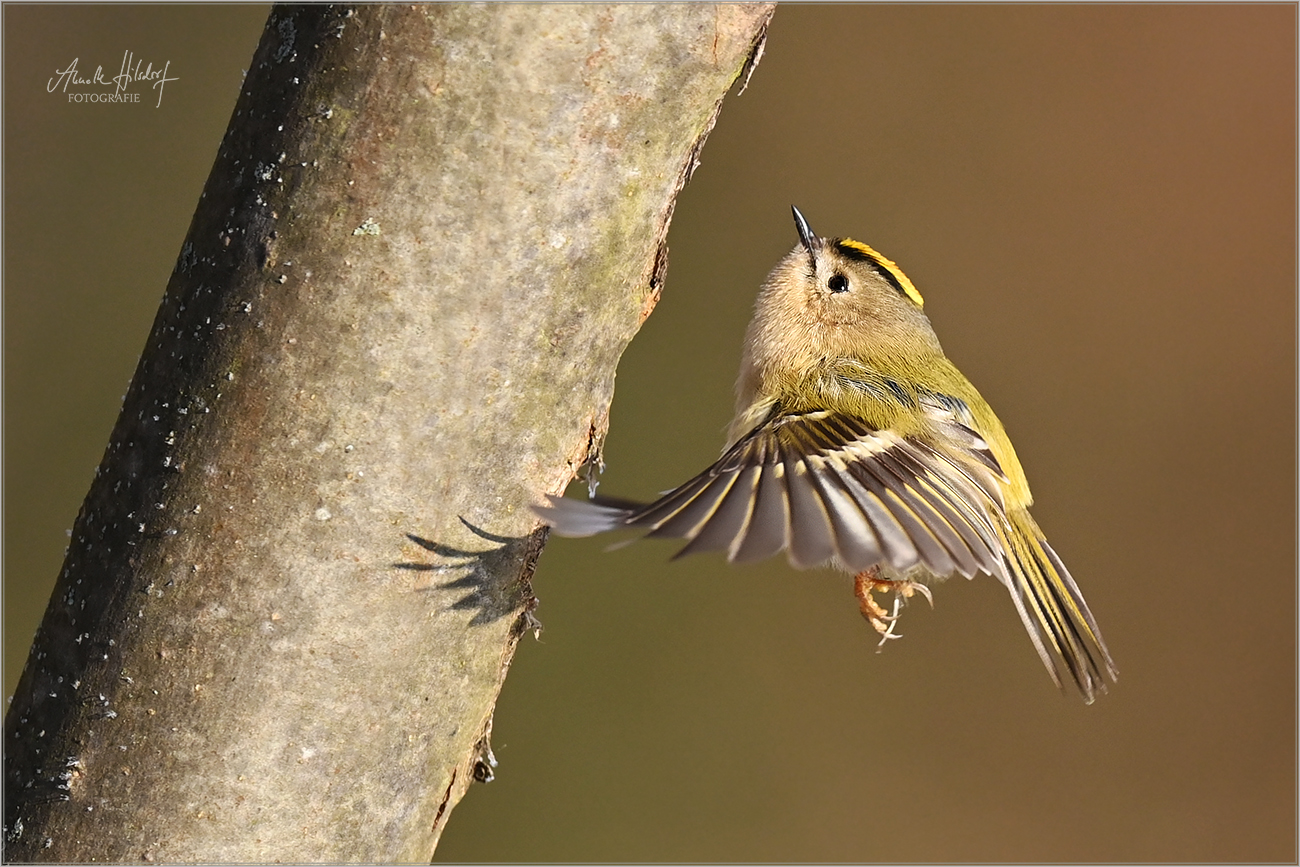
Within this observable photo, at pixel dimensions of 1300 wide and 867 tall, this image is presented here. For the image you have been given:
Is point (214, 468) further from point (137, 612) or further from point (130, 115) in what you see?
point (130, 115)

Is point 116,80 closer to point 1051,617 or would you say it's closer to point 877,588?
point 877,588

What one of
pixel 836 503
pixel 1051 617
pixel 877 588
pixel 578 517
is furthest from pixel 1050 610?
pixel 578 517

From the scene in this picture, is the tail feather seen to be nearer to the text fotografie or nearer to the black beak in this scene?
the black beak

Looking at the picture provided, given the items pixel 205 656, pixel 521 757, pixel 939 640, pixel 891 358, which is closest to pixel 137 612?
pixel 205 656

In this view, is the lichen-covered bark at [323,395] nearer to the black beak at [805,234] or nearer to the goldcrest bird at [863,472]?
the goldcrest bird at [863,472]

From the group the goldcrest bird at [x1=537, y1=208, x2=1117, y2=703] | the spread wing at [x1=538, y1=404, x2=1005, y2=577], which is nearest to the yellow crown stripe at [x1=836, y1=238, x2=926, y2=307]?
the goldcrest bird at [x1=537, y1=208, x2=1117, y2=703]
